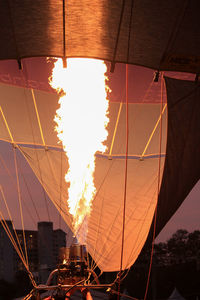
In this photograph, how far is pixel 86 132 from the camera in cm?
608

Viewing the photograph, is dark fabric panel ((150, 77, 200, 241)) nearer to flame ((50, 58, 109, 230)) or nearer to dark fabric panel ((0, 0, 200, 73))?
dark fabric panel ((0, 0, 200, 73))

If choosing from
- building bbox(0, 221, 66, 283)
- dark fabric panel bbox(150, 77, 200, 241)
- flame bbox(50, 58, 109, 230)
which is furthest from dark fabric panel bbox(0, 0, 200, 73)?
building bbox(0, 221, 66, 283)

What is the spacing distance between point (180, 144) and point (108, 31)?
5.81 ft

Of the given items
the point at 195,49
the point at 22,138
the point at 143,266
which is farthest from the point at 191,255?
the point at 195,49

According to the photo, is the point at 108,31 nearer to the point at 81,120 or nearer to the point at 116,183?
the point at 81,120

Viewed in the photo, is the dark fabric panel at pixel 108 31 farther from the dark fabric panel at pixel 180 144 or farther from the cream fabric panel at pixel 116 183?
the cream fabric panel at pixel 116 183

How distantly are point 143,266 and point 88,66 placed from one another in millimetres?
21158

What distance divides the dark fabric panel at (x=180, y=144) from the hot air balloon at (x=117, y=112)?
11mm

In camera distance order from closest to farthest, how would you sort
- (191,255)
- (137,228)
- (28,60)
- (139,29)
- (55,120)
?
(139,29) → (28,60) → (137,228) → (55,120) → (191,255)

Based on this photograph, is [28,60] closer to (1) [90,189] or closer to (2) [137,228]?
(1) [90,189]

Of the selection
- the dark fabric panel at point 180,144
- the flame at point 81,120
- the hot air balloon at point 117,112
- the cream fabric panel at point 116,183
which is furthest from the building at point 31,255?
the dark fabric panel at point 180,144

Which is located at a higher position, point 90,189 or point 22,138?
point 22,138

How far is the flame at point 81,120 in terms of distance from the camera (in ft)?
18.2

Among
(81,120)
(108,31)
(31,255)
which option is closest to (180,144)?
(81,120)
